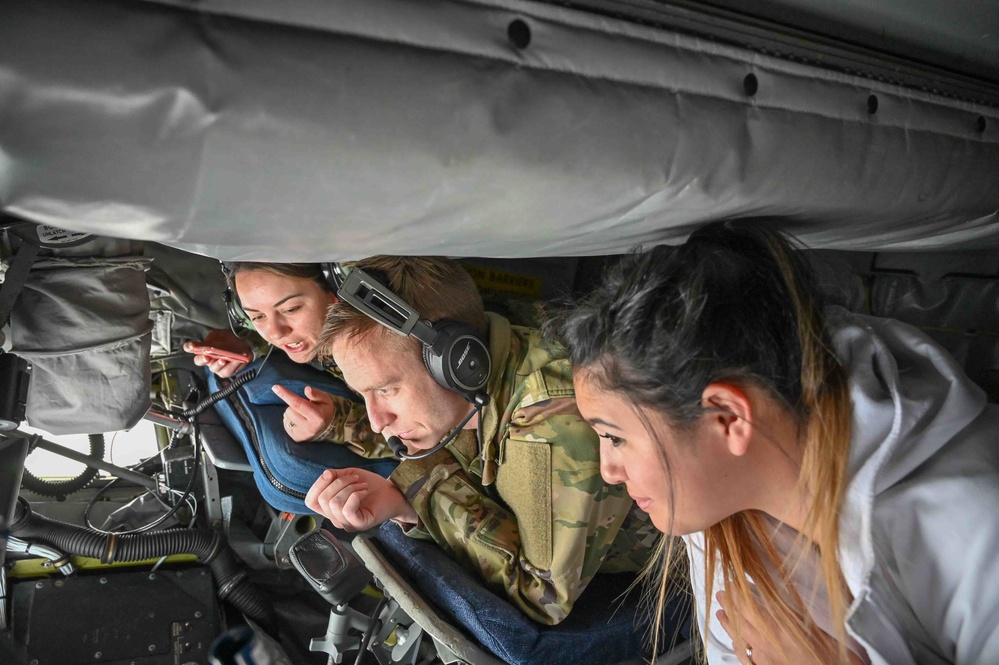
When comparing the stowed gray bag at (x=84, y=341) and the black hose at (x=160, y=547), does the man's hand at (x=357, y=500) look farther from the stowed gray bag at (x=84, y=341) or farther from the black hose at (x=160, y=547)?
the black hose at (x=160, y=547)

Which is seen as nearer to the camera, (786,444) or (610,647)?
(786,444)

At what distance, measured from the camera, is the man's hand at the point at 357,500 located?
1673 mm

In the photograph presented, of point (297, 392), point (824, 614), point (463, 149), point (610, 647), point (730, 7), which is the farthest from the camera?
point (297, 392)

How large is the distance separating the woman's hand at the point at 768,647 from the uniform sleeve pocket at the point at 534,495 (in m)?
0.35

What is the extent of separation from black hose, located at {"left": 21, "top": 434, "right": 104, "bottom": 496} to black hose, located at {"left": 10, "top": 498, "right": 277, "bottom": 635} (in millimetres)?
248

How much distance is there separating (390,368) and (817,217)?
0.93 metres

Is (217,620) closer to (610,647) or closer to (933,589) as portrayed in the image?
(610,647)

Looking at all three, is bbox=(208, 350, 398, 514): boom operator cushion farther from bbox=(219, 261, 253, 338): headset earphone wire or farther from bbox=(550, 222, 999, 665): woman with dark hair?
bbox=(550, 222, 999, 665): woman with dark hair

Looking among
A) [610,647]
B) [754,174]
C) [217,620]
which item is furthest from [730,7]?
[217,620]

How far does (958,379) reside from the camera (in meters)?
1.08

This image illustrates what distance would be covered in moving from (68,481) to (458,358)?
5.21ft

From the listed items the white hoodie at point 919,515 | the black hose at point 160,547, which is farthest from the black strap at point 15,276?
the white hoodie at point 919,515

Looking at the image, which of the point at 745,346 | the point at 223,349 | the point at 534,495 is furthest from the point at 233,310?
the point at 745,346

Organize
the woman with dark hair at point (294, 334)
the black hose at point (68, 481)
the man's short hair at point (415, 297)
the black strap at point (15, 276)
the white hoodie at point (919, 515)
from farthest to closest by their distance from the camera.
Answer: the black hose at point (68, 481) → the woman with dark hair at point (294, 334) → the man's short hair at point (415, 297) → the black strap at point (15, 276) → the white hoodie at point (919, 515)
